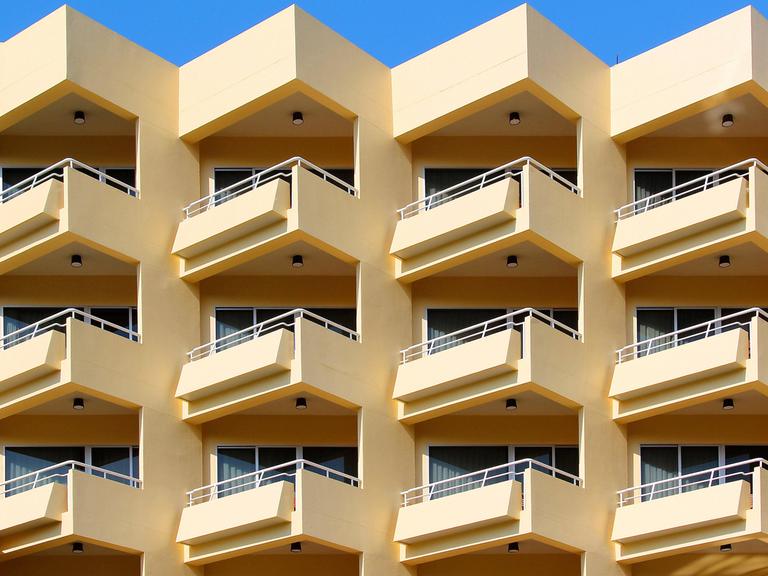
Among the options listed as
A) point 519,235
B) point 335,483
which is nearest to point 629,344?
point 519,235

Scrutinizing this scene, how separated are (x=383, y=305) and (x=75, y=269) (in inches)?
281

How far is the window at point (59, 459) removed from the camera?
5106 cm

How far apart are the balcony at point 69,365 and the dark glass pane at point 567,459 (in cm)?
958

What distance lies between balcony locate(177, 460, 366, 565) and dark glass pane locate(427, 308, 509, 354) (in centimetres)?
437

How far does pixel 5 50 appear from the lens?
172ft

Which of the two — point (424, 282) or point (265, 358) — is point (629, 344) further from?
point (265, 358)

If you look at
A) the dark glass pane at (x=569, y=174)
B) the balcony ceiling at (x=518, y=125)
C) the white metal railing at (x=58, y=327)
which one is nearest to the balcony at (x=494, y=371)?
the dark glass pane at (x=569, y=174)

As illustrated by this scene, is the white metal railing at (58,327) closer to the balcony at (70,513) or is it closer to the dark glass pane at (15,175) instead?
the balcony at (70,513)

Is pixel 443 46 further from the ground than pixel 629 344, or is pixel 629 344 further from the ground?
pixel 443 46

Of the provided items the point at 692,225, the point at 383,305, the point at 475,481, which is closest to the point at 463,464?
the point at 475,481

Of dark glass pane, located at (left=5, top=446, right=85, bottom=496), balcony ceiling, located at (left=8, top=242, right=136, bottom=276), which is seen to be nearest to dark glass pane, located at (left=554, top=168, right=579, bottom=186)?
balcony ceiling, located at (left=8, top=242, right=136, bottom=276)

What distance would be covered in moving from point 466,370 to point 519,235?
3240 mm

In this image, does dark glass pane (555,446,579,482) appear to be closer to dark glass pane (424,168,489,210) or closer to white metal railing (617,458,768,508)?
white metal railing (617,458,768,508)

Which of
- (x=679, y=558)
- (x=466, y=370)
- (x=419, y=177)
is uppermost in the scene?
(x=419, y=177)
